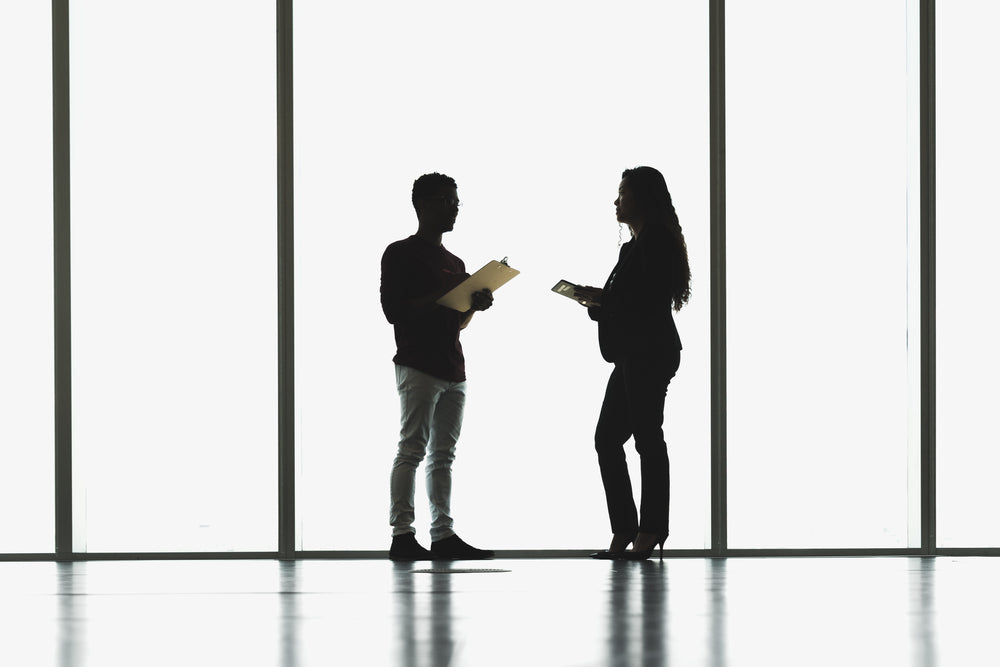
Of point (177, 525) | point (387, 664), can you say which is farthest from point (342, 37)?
point (387, 664)

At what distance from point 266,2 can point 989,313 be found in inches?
99.4

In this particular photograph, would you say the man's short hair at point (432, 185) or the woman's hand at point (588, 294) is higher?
the man's short hair at point (432, 185)

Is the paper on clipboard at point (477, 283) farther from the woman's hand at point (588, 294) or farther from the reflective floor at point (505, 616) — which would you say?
the reflective floor at point (505, 616)

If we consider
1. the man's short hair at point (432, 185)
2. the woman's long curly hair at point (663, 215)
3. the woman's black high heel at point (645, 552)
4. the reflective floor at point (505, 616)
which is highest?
the man's short hair at point (432, 185)

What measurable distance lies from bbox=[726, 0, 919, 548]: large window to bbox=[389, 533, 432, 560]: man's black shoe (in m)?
1.02

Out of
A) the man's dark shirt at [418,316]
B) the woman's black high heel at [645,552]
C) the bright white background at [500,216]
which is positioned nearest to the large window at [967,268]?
the bright white background at [500,216]

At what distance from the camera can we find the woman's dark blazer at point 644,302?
3271 mm

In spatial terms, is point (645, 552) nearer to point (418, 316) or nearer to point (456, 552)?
point (456, 552)

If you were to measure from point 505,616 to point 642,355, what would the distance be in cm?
154

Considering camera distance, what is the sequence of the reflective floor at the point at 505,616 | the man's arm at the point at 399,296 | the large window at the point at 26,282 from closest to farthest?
the reflective floor at the point at 505,616
the man's arm at the point at 399,296
the large window at the point at 26,282

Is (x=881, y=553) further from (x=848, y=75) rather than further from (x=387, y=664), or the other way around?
(x=387, y=664)

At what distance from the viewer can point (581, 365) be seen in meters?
3.70

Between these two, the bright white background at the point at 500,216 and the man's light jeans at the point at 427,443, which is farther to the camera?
the bright white background at the point at 500,216

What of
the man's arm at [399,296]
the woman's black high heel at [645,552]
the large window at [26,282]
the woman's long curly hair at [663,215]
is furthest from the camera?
the large window at [26,282]
